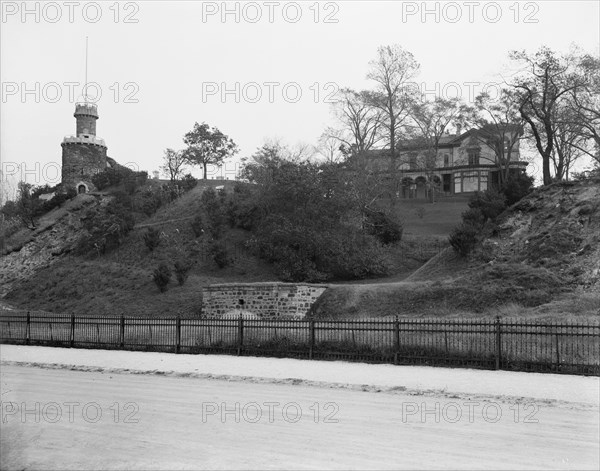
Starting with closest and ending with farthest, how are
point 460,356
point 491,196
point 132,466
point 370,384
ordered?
1. point 132,466
2. point 370,384
3. point 460,356
4. point 491,196

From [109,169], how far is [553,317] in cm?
4865

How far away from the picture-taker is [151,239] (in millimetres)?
43406

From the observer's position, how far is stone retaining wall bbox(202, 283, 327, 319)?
28531 millimetres

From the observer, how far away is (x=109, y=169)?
61.2 meters

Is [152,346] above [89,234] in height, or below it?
below

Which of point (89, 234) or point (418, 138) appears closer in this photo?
point (89, 234)

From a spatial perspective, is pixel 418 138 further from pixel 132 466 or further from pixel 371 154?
pixel 132 466

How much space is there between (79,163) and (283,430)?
5889 cm

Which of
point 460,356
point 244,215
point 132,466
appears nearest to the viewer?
point 132,466

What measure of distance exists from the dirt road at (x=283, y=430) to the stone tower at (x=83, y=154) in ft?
175

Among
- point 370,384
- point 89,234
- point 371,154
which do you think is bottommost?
point 370,384

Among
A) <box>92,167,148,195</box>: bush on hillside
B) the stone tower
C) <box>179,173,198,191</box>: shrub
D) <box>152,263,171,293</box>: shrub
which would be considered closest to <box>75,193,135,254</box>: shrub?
<box>179,173,198,191</box>: shrub

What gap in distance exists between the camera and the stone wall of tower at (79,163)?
6381cm

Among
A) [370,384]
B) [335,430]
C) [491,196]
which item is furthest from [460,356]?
[491,196]
